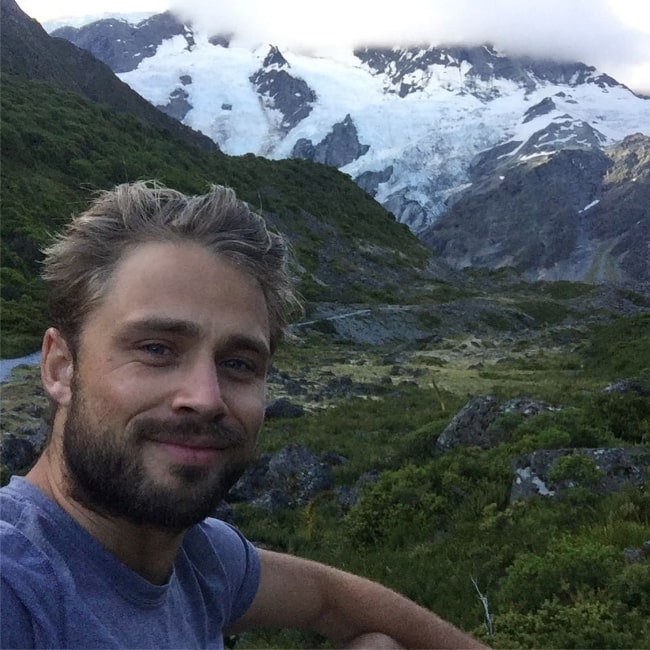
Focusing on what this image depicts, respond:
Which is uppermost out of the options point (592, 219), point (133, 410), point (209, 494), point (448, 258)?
point (133, 410)

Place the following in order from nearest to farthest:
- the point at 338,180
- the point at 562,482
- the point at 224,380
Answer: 1. the point at 224,380
2. the point at 562,482
3. the point at 338,180

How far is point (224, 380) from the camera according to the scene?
93.6 inches

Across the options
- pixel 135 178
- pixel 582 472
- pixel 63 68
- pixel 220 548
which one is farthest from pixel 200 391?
pixel 63 68

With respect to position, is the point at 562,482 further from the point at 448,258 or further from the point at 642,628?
the point at 448,258

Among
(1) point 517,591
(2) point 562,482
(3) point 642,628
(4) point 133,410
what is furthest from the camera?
(2) point 562,482

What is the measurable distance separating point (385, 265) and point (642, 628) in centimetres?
7073

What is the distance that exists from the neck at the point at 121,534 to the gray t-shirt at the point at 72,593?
50mm

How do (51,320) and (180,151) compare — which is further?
(180,151)

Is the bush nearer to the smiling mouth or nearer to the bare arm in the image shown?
the bare arm

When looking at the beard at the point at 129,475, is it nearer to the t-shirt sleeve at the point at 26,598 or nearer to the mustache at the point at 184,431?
the mustache at the point at 184,431

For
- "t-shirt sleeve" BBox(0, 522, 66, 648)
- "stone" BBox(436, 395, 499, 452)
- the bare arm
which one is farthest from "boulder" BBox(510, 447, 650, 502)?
"t-shirt sleeve" BBox(0, 522, 66, 648)

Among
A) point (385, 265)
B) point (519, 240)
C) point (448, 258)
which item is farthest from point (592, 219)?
point (385, 265)

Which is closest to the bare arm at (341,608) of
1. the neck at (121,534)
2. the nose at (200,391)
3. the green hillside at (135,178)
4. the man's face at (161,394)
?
the neck at (121,534)

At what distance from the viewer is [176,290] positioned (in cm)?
230
